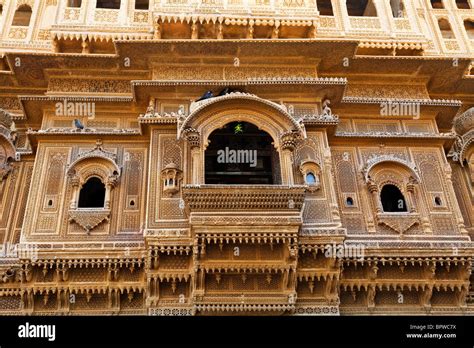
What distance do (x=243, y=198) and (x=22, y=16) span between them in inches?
354

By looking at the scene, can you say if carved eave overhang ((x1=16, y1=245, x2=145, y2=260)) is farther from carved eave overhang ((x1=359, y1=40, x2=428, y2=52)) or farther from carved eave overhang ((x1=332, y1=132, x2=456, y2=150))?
carved eave overhang ((x1=359, y1=40, x2=428, y2=52))

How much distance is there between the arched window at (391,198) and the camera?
1157 centimetres

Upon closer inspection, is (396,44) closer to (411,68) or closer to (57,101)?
(411,68)

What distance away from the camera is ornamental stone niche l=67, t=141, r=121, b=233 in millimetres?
10672

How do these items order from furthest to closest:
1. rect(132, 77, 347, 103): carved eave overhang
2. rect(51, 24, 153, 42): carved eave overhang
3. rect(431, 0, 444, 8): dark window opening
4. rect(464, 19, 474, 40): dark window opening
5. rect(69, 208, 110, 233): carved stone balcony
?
rect(431, 0, 444, 8): dark window opening < rect(464, 19, 474, 40): dark window opening < rect(51, 24, 153, 42): carved eave overhang < rect(132, 77, 347, 103): carved eave overhang < rect(69, 208, 110, 233): carved stone balcony

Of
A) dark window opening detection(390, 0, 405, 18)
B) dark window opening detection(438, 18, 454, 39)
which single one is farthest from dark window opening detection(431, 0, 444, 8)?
dark window opening detection(390, 0, 405, 18)

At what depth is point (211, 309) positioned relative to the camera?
31.9ft

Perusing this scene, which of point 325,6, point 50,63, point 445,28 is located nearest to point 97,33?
point 50,63

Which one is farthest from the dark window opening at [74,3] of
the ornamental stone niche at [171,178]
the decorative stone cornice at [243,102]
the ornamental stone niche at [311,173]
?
the ornamental stone niche at [311,173]

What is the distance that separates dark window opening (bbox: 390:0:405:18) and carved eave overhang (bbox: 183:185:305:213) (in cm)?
720

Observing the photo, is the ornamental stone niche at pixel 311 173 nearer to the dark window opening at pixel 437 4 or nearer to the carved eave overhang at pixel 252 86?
the carved eave overhang at pixel 252 86

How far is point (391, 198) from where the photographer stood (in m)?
11.9
